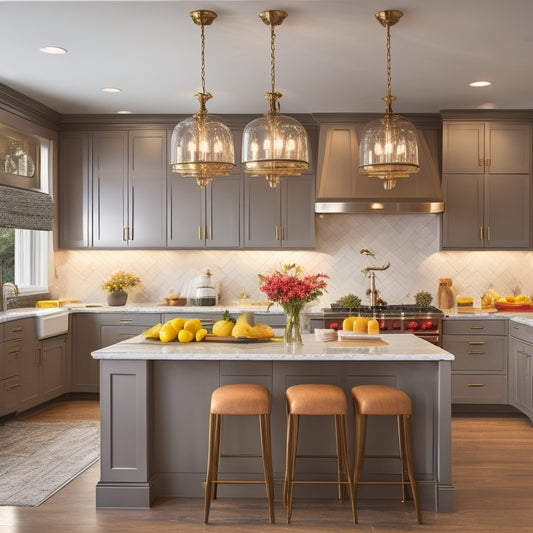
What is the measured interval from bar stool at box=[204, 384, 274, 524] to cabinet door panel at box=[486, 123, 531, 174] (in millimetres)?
3957

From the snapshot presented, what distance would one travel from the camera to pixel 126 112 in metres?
6.50

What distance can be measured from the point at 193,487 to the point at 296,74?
3110 millimetres

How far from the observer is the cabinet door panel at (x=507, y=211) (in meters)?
6.35

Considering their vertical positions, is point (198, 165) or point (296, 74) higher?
point (296, 74)

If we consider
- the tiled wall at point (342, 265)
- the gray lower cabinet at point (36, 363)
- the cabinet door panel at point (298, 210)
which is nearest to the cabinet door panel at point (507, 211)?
the tiled wall at point (342, 265)

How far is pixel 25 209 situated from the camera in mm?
5926

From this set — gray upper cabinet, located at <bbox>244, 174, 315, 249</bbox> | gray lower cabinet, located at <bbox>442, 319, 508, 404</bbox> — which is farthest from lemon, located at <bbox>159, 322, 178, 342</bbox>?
gray lower cabinet, located at <bbox>442, 319, 508, 404</bbox>

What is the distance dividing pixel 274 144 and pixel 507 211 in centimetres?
355

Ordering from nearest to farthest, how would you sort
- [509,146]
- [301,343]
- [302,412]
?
[302,412]
[301,343]
[509,146]

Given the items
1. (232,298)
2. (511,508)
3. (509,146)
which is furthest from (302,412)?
(509,146)

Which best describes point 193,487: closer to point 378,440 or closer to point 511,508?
point 378,440

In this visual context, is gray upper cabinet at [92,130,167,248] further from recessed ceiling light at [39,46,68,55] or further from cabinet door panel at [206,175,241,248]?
recessed ceiling light at [39,46,68,55]

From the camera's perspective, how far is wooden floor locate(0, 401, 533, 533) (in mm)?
3393

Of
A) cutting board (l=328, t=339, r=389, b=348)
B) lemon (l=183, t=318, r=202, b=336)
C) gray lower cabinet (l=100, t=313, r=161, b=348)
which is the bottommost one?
gray lower cabinet (l=100, t=313, r=161, b=348)
